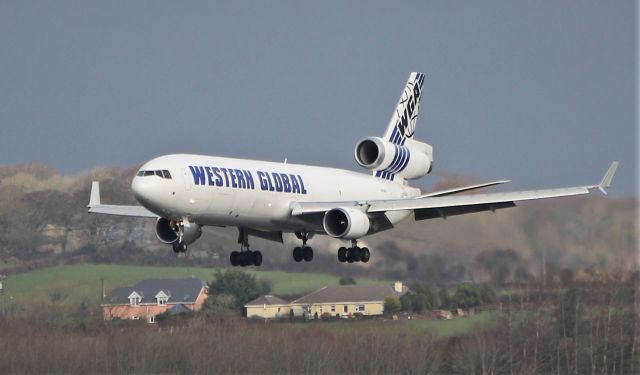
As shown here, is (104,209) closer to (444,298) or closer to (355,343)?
(355,343)

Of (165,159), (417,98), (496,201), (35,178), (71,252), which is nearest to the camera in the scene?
(165,159)

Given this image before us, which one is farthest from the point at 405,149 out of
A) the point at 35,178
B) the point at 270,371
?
the point at 35,178

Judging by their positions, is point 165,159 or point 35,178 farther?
point 35,178

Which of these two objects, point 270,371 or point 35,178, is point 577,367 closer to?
point 270,371

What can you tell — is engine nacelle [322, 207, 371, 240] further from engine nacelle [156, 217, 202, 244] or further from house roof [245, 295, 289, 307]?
house roof [245, 295, 289, 307]

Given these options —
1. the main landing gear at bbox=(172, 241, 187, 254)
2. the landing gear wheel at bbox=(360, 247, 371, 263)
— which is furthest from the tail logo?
the main landing gear at bbox=(172, 241, 187, 254)

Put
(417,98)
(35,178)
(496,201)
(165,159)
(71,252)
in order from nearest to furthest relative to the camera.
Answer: (165,159)
(496,201)
(417,98)
(71,252)
(35,178)

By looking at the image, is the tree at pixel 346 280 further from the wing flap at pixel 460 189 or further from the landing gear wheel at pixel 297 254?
the wing flap at pixel 460 189

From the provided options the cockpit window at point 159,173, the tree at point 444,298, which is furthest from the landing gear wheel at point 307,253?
the cockpit window at point 159,173
